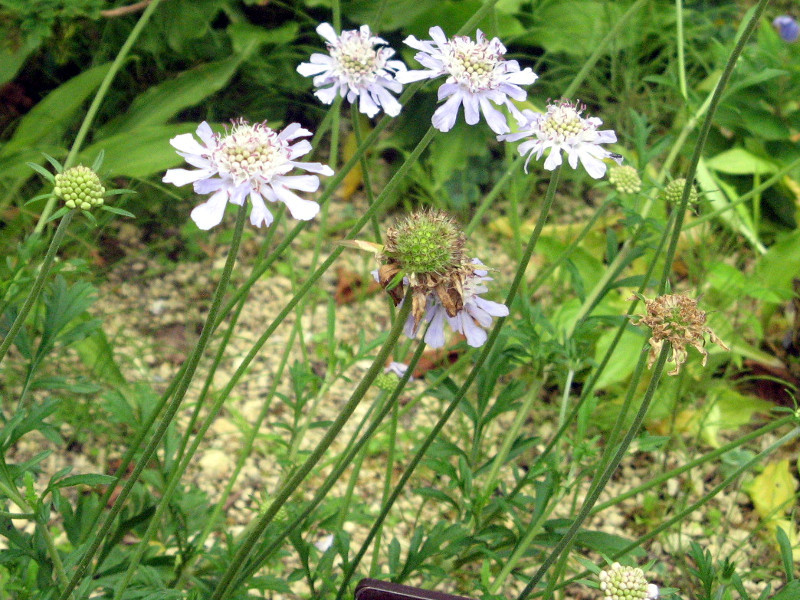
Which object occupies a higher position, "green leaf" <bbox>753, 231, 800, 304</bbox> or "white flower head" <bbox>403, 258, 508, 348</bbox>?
"green leaf" <bbox>753, 231, 800, 304</bbox>

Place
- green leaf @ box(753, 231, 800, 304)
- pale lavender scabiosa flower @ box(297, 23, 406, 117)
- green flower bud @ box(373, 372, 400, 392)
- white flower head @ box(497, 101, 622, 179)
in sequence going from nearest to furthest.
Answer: white flower head @ box(497, 101, 622, 179) → pale lavender scabiosa flower @ box(297, 23, 406, 117) → green flower bud @ box(373, 372, 400, 392) → green leaf @ box(753, 231, 800, 304)

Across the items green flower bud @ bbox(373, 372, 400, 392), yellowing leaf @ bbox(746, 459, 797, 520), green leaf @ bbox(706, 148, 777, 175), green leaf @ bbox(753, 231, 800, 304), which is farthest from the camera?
green leaf @ bbox(706, 148, 777, 175)

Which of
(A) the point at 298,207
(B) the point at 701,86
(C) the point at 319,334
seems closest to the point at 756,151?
(B) the point at 701,86

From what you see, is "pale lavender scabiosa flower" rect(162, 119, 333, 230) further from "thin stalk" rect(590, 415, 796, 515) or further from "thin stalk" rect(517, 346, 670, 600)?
"thin stalk" rect(590, 415, 796, 515)

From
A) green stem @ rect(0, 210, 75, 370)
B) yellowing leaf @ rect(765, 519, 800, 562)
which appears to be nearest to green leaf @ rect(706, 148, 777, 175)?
yellowing leaf @ rect(765, 519, 800, 562)

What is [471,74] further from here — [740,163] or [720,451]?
[740,163]

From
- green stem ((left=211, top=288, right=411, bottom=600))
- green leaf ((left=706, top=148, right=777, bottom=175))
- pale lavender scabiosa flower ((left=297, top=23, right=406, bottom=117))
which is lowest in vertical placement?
green stem ((left=211, top=288, right=411, bottom=600))

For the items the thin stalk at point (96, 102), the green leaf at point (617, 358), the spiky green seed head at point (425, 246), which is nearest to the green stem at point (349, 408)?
the spiky green seed head at point (425, 246)
